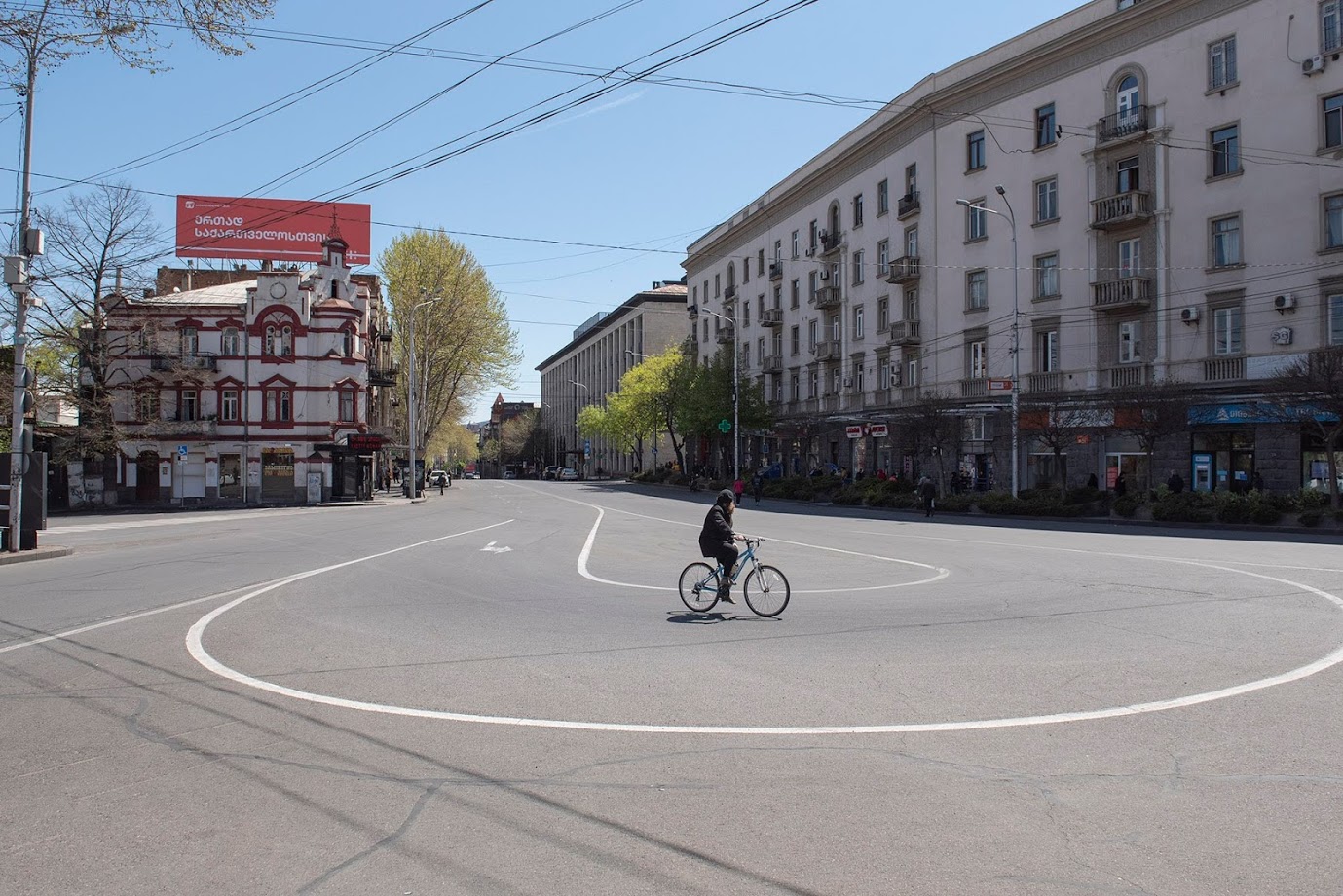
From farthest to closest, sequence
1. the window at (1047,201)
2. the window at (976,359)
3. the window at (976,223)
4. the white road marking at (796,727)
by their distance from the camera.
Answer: the window at (976,223) < the window at (976,359) < the window at (1047,201) < the white road marking at (796,727)

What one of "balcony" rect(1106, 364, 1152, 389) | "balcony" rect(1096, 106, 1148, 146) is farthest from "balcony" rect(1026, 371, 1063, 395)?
"balcony" rect(1096, 106, 1148, 146)

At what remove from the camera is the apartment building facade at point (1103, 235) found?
106 ft

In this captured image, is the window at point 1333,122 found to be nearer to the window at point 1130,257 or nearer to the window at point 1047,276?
the window at point 1130,257

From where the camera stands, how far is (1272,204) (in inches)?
1297

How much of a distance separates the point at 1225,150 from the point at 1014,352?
1008 cm

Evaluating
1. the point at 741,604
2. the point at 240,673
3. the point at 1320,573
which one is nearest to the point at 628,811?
the point at 240,673

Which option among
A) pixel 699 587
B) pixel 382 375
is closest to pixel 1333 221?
pixel 699 587

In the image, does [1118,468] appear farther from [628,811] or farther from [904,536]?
[628,811]

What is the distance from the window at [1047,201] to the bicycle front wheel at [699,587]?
1379 inches

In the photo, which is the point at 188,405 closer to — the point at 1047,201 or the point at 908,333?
the point at 908,333

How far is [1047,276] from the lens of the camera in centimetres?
4138

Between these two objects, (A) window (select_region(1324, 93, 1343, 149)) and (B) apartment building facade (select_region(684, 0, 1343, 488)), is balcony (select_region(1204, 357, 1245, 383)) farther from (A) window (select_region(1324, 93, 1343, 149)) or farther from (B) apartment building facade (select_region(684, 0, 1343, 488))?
(A) window (select_region(1324, 93, 1343, 149))

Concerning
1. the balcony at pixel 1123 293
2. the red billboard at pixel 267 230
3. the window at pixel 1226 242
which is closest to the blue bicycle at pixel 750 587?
the window at pixel 1226 242

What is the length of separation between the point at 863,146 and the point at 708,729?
5217cm
